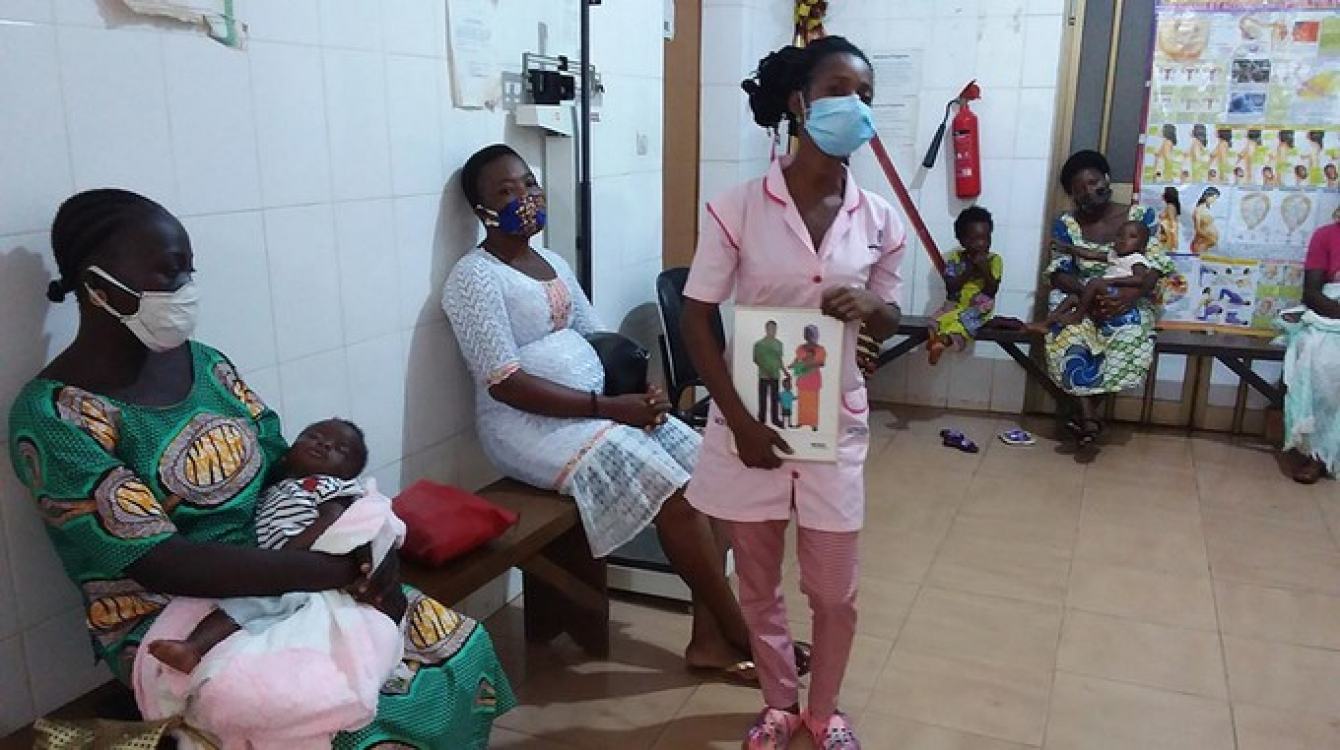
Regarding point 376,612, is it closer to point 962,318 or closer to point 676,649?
point 676,649

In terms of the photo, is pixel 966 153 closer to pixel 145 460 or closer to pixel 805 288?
pixel 805 288

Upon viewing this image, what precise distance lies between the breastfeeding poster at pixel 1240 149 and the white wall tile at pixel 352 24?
11.3 ft

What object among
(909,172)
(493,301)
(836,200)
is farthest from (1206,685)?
(909,172)

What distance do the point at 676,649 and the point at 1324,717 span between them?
1501mm

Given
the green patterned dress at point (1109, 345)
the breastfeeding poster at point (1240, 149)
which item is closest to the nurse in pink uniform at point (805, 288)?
the green patterned dress at point (1109, 345)

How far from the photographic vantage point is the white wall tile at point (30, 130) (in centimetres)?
147

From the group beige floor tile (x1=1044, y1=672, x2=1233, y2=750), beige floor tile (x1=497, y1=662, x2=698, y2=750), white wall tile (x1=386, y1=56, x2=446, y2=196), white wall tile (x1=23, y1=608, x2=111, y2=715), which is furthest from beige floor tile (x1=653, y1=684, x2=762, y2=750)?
white wall tile (x1=386, y1=56, x2=446, y2=196)

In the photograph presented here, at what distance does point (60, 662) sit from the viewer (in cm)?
165

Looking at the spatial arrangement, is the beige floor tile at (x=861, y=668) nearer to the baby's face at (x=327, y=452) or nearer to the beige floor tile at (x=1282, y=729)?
the beige floor tile at (x=1282, y=729)

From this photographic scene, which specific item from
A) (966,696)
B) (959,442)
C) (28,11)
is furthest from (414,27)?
(959,442)

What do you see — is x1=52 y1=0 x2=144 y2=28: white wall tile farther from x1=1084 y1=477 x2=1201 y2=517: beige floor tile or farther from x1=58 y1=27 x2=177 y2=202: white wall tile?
x1=1084 y1=477 x2=1201 y2=517: beige floor tile

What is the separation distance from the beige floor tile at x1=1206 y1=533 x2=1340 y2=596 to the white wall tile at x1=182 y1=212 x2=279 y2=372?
272 centimetres

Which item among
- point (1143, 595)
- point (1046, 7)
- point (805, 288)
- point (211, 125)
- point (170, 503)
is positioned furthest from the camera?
point (1046, 7)

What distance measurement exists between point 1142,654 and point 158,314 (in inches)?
93.4
